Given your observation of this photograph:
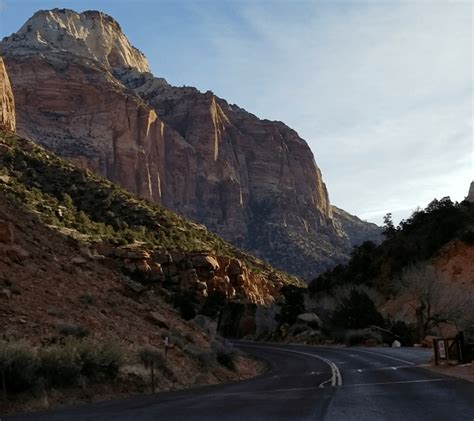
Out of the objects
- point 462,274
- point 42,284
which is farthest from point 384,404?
point 462,274

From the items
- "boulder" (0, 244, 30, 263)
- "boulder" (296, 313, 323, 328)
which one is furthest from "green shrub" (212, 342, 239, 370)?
"boulder" (296, 313, 323, 328)

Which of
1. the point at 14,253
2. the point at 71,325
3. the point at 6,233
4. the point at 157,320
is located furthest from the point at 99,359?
the point at 157,320

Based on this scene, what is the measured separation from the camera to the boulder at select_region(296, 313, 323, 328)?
60.6m

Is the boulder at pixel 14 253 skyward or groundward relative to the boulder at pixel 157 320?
skyward

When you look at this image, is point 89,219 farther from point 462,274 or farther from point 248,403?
point 248,403

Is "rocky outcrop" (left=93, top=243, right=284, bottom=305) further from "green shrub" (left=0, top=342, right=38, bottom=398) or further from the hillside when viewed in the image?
"green shrub" (left=0, top=342, right=38, bottom=398)

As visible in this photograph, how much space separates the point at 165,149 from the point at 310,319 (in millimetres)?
123658

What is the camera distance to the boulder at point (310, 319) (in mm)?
60584

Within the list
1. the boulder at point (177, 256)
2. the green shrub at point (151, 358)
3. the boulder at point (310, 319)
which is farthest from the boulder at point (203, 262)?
the green shrub at point (151, 358)

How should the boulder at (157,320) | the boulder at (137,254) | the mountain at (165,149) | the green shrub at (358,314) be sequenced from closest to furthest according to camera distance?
the boulder at (157,320) < the green shrub at (358,314) < the boulder at (137,254) < the mountain at (165,149)

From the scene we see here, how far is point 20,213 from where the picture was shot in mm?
27781

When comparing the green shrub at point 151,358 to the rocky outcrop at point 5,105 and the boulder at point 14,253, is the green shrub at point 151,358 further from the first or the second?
the rocky outcrop at point 5,105

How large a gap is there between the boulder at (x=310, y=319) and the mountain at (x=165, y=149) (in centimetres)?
7375

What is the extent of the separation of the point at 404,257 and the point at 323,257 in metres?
80.4
